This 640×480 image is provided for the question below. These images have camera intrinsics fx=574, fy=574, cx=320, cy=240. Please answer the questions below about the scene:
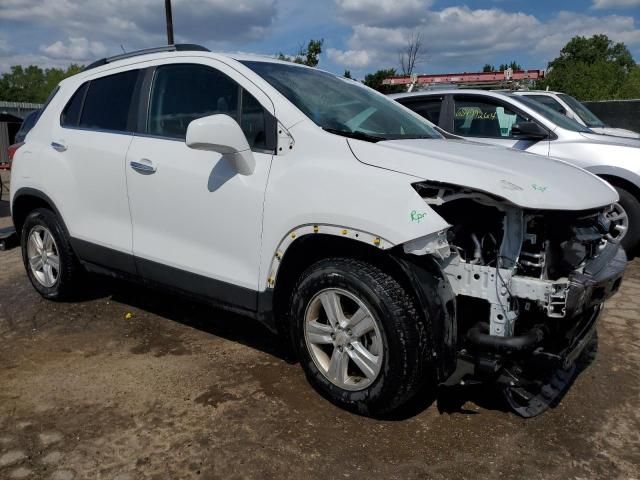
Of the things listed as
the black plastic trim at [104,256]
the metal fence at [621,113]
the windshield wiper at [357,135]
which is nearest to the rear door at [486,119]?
the windshield wiper at [357,135]

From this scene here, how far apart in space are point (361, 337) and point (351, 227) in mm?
582

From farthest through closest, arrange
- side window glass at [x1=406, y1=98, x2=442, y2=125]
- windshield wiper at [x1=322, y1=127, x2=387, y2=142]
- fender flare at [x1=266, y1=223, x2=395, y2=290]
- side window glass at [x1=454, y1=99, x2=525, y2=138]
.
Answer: side window glass at [x1=406, y1=98, x2=442, y2=125] < side window glass at [x1=454, y1=99, x2=525, y2=138] < windshield wiper at [x1=322, y1=127, x2=387, y2=142] < fender flare at [x1=266, y1=223, x2=395, y2=290]

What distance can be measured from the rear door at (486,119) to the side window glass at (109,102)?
13.1 ft

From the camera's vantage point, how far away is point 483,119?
6.84 meters

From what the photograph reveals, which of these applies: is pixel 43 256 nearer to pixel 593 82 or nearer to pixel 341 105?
pixel 341 105

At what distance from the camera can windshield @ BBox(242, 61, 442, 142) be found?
3.18 m

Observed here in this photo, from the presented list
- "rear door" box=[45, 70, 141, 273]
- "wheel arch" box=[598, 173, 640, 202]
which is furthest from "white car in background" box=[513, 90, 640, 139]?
"rear door" box=[45, 70, 141, 273]

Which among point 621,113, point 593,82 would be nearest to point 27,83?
point 593,82

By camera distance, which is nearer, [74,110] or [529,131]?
[74,110]

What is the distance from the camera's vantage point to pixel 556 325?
2.86 metres

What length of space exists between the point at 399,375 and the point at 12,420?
2026mm

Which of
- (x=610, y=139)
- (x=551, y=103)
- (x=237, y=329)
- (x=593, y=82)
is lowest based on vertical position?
(x=237, y=329)

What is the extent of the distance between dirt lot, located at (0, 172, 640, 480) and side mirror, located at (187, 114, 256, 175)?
54.0 inches

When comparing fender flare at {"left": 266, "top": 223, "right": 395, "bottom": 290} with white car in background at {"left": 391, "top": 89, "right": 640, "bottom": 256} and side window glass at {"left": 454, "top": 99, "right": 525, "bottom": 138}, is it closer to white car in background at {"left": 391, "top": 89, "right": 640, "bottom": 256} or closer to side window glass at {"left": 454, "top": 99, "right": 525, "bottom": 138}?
white car in background at {"left": 391, "top": 89, "right": 640, "bottom": 256}
